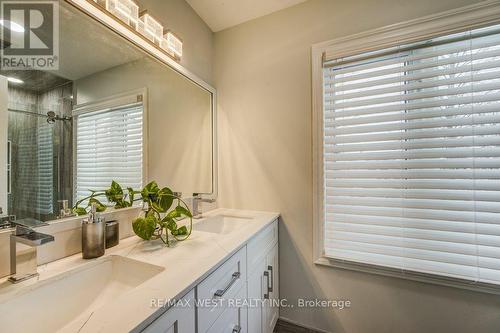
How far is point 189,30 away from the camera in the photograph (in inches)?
58.4

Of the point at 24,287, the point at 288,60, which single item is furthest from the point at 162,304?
the point at 288,60

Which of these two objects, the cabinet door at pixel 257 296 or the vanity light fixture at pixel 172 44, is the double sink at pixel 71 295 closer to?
the cabinet door at pixel 257 296

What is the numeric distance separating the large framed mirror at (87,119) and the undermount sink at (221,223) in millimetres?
294

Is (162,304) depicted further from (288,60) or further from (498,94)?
(498,94)

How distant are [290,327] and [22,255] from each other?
154 centimetres

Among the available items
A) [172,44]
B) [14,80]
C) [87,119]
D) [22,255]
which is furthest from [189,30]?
[22,255]

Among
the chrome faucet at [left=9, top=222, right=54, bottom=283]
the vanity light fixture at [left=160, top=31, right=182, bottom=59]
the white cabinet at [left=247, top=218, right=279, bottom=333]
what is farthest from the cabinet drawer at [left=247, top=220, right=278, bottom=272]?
the vanity light fixture at [left=160, top=31, right=182, bottom=59]

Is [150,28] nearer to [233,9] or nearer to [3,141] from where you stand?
[233,9]

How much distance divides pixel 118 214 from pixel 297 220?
1.08 meters

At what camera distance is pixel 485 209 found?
1.07 meters

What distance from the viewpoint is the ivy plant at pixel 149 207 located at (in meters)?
0.92

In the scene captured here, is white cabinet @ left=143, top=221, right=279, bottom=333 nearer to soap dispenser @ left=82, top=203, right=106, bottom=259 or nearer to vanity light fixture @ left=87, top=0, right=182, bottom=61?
soap dispenser @ left=82, top=203, right=106, bottom=259

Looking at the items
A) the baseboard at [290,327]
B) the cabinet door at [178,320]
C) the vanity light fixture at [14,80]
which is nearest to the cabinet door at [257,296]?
the baseboard at [290,327]

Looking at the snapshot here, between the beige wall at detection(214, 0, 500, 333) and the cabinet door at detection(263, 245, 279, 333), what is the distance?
7 centimetres
